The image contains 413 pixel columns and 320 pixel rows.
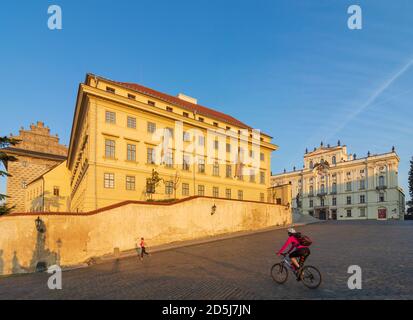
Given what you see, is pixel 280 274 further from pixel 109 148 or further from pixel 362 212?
pixel 362 212

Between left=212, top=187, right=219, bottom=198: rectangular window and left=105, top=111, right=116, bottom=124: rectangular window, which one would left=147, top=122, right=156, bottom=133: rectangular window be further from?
left=212, top=187, right=219, bottom=198: rectangular window

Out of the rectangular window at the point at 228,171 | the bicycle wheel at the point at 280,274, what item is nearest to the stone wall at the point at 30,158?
the rectangular window at the point at 228,171

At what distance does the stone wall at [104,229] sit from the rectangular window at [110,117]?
11.3 metres

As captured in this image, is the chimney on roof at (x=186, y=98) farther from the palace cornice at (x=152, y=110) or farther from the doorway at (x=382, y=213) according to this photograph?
the doorway at (x=382, y=213)

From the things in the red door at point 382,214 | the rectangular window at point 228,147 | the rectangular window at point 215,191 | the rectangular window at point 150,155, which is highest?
the rectangular window at point 228,147

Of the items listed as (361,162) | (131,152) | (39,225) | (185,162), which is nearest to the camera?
(39,225)

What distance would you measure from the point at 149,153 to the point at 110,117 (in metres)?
5.75

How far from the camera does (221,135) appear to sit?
143 feet

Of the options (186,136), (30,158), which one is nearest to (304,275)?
(186,136)

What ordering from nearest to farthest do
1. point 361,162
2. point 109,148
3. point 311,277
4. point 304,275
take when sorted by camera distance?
1. point 311,277
2. point 304,275
3. point 109,148
4. point 361,162

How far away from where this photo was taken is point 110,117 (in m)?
32.3

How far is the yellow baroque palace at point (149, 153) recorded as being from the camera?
3120 cm

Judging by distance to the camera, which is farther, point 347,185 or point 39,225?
point 347,185
